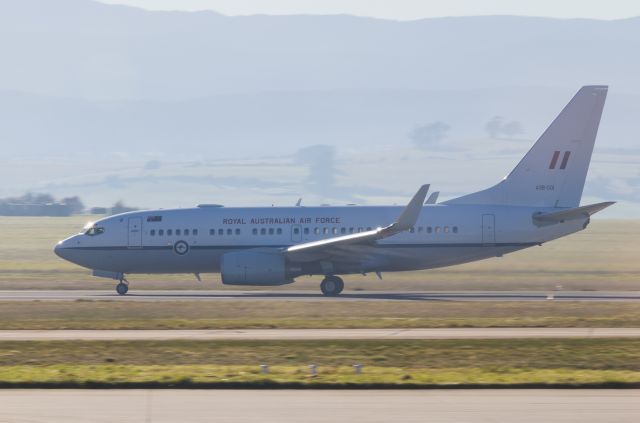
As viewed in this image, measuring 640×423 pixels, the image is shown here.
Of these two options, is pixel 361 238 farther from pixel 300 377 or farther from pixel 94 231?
pixel 300 377

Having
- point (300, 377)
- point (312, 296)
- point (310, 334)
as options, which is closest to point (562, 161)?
point (312, 296)

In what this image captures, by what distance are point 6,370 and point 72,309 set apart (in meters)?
14.6

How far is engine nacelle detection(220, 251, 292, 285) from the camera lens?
151 feet

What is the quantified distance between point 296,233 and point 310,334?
1789 centimetres

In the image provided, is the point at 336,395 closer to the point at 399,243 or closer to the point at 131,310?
Result: the point at 131,310

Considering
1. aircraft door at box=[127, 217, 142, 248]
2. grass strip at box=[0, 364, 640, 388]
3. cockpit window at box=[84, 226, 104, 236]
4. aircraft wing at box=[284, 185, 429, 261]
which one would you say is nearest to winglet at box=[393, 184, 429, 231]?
aircraft wing at box=[284, 185, 429, 261]

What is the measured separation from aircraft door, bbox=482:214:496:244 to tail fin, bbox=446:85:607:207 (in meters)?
1.26

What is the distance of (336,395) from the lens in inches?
818

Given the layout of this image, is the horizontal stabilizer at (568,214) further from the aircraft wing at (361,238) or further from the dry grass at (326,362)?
the dry grass at (326,362)

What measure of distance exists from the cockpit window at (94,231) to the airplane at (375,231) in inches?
25.3

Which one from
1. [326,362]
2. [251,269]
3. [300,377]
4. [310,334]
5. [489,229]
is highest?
[489,229]

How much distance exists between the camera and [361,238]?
45.2 metres

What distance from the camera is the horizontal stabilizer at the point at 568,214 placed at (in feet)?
147

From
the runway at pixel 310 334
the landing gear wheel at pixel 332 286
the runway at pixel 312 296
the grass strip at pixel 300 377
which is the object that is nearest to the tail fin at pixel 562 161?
the runway at pixel 312 296
